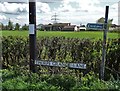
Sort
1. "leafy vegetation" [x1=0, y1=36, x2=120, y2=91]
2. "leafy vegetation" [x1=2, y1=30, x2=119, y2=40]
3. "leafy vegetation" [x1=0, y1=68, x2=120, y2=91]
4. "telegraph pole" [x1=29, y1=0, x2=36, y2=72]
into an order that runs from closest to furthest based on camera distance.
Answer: "leafy vegetation" [x1=0, y1=68, x2=120, y2=91], "leafy vegetation" [x1=0, y1=36, x2=120, y2=91], "leafy vegetation" [x1=2, y1=30, x2=119, y2=40], "telegraph pole" [x1=29, y1=0, x2=36, y2=72]

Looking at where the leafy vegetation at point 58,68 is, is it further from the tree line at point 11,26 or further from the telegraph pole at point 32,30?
the tree line at point 11,26

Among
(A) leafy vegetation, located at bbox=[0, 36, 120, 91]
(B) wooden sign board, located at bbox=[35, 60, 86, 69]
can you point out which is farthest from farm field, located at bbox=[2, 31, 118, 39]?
(B) wooden sign board, located at bbox=[35, 60, 86, 69]

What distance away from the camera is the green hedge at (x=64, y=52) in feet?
16.6

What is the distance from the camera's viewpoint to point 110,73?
501 cm

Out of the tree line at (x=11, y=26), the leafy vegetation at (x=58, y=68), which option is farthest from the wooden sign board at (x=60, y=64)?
the tree line at (x=11, y=26)

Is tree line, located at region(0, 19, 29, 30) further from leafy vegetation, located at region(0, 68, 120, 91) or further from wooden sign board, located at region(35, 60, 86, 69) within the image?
leafy vegetation, located at region(0, 68, 120, 91)

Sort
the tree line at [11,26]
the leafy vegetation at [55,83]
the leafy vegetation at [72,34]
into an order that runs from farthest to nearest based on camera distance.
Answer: the tree line at [11,26] < the leafy vegetation at [72,34] < the leafy vegetation at [55,83]

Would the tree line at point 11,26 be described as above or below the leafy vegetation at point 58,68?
above

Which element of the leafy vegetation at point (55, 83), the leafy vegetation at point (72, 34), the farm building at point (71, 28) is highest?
the farm building at point (71, 28)

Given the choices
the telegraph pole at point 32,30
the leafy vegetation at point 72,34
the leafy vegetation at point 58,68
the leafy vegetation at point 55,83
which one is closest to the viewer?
the leafy vegetation at point 55,83

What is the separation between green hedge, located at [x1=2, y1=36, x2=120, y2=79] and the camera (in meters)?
5.05

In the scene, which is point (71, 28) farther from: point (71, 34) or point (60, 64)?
point (60, 64)

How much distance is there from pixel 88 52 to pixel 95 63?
0.93ft

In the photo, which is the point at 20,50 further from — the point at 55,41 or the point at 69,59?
the point at 69,59
